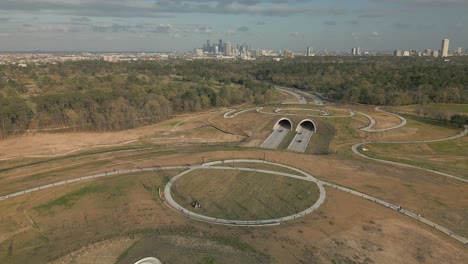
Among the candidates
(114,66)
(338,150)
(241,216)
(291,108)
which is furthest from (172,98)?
(114,66)

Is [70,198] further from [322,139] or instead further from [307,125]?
[307,125]

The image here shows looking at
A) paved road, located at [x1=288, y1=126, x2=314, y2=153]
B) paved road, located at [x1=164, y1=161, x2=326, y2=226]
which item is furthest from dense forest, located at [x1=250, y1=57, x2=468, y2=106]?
paved road, located at [x1=164, y1=161, x2=326, y2=226]

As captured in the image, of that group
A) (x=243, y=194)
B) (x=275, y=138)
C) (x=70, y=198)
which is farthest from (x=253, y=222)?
(x=275, y=138)

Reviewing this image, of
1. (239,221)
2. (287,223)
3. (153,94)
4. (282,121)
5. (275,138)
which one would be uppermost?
(153,94)

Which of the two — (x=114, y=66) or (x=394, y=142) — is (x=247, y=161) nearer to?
(x=394, y=142)

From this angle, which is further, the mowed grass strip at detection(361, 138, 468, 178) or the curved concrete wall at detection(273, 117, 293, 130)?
the curved concrete wall at detection(273, 117, 293, 130)

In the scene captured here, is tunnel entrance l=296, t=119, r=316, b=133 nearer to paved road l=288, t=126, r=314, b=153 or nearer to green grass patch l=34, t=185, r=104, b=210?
paved road l=288, t=126, r=314, b=153
